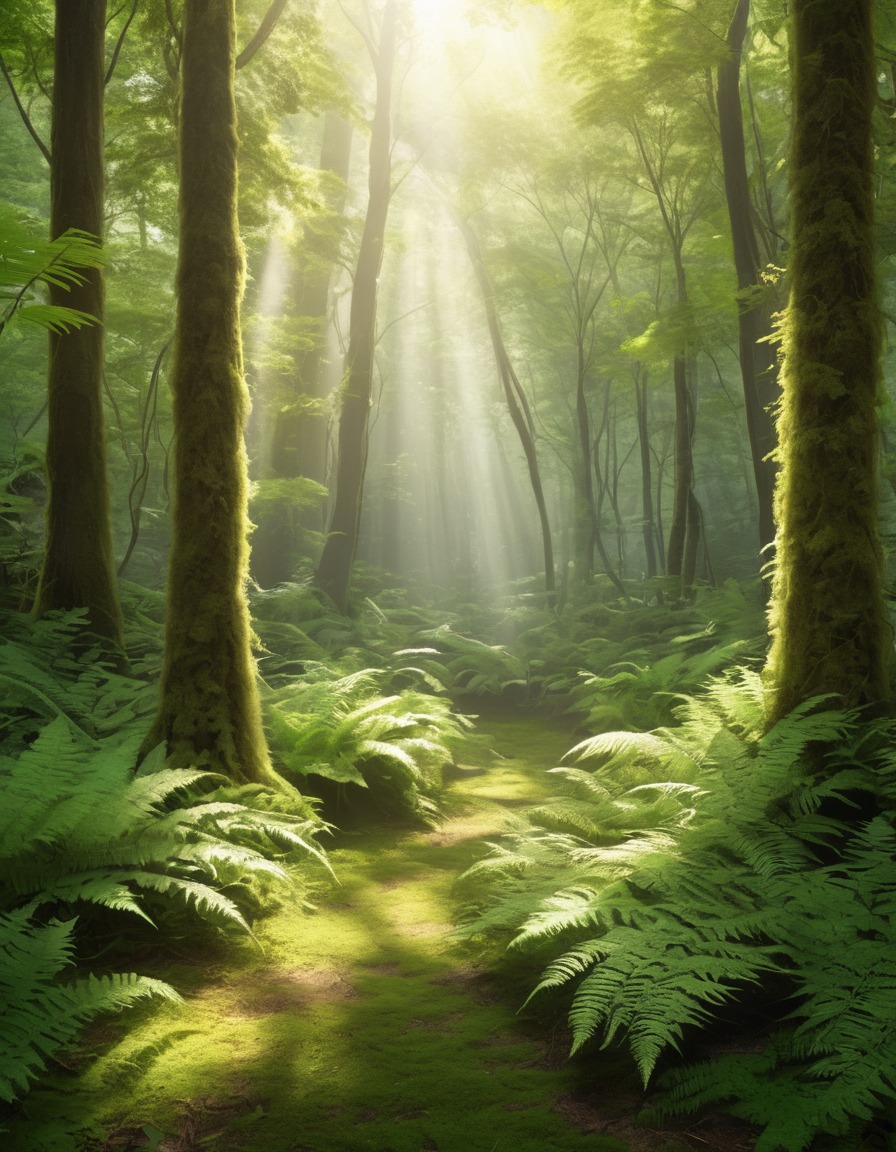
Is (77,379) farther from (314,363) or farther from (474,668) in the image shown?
(314,363)

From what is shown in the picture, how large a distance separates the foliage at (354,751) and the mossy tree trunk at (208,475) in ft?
2.27

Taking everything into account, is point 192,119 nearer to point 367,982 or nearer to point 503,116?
point 367,982

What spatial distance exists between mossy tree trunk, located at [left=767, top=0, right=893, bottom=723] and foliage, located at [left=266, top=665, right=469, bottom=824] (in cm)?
274

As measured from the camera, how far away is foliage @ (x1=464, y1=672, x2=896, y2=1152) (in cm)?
217

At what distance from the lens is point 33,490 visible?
11633 mm

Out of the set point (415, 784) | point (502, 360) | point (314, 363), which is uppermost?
point (314, 363)

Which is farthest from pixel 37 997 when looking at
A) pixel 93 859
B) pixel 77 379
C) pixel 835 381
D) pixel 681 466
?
pixel 681 466

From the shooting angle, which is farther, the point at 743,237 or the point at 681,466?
the point at 681,466

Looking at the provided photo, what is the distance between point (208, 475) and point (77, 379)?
331 centimetres

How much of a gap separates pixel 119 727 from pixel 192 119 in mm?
3981

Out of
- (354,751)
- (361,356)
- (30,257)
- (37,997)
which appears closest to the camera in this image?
(37,997)

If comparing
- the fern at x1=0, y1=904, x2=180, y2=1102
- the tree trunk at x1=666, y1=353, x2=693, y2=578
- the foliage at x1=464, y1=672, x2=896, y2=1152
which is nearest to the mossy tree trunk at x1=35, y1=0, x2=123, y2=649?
the foliage at x1=464, y1=672, x2=896, y2=1152

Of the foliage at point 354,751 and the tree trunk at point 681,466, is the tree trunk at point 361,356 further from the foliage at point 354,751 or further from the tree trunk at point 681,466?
the foliage at point 354,751

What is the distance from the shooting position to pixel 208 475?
15.4 ft
